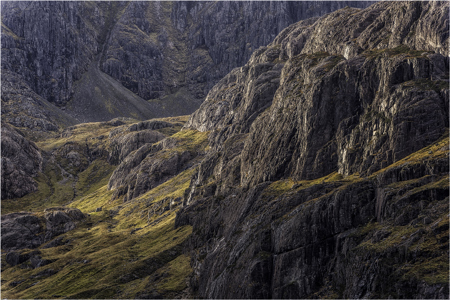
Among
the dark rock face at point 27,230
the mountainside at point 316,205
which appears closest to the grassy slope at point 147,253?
the mountainside at point 316,205

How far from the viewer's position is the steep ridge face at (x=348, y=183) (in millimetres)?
57812

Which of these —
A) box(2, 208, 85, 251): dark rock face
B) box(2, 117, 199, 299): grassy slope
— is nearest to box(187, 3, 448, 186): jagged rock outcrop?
box(2, 117, 199, 299): grassy slope

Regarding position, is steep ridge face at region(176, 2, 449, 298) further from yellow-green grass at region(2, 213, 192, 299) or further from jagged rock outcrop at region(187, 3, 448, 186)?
yellow-green grass at region(2, 213, 192, 299)

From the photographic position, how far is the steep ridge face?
190ft

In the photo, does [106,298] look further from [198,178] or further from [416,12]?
[416,12]

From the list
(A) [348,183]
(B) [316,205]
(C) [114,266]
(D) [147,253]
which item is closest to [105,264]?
(C) [114,266]

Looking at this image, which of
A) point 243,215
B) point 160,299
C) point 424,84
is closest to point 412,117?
point 424,84

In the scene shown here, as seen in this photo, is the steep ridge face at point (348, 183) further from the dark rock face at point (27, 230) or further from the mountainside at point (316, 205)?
the dark rock face at point (27, 230)

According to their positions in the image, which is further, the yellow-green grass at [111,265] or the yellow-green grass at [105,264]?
the yellow-green grass at [105,264]

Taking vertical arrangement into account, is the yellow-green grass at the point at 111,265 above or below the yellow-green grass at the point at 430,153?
below

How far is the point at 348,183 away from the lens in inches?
3083

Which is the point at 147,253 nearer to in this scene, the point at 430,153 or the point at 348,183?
the point at 348,183

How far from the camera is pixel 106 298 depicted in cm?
11356

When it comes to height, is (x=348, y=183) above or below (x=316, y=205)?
above
